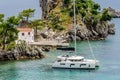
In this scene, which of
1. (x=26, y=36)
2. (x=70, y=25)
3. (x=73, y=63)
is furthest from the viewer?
(x=70, y=25)

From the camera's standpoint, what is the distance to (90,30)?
492ft

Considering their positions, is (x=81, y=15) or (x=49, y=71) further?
(x=81, y=15)

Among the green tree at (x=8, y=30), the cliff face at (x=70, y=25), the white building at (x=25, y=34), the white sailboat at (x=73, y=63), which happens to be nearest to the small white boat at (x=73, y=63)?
the white sailboat at (x=73, y=63)

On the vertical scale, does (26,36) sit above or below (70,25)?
below

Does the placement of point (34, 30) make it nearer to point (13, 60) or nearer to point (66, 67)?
point (13, 60)

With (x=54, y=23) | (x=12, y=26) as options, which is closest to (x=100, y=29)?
(x=54, y=23)

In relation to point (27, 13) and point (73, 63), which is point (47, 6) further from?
point (73, 63)

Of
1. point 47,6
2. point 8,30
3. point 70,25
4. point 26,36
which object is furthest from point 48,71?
point 47,6

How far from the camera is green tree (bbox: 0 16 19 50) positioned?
9169 cm

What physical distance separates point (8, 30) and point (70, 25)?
55215 mm

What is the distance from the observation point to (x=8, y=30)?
92.4 meters

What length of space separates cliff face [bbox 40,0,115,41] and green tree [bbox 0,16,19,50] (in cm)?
4330

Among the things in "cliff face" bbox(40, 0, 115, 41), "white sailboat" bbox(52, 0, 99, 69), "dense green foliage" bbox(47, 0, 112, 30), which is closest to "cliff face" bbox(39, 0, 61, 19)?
"cliff face" bbox(40, 0, 115, 41)

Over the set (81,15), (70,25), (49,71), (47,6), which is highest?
(47,6)
